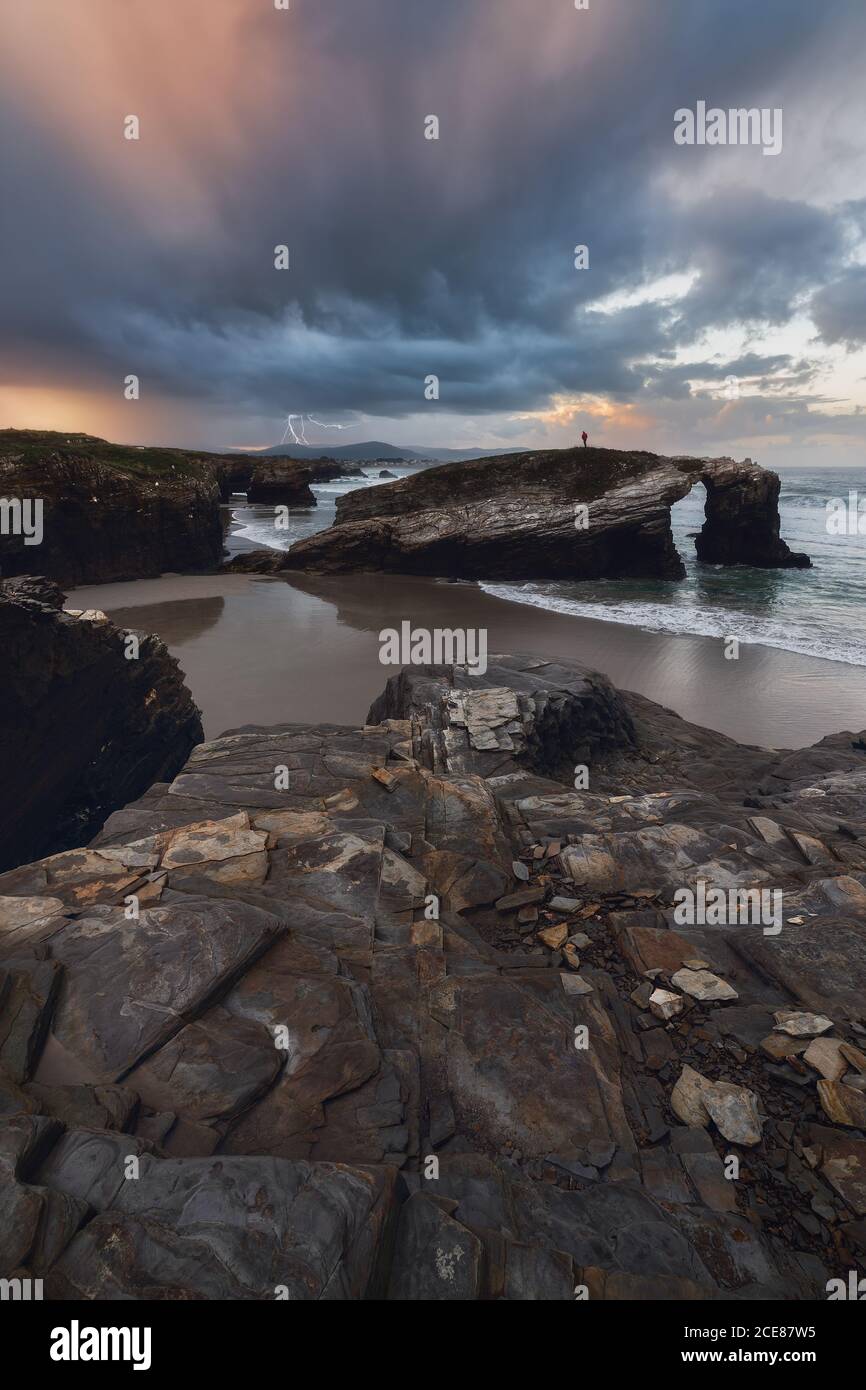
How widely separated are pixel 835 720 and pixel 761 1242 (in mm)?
14625

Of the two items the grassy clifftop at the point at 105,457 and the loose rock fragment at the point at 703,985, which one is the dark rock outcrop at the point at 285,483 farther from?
the loose rock fragment at the point at 703,985

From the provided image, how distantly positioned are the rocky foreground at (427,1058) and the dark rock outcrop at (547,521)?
28.9 m

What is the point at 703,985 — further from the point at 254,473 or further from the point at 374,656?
the point at 254,473

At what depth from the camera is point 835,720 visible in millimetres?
14977

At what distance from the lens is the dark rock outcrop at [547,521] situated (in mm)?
34438

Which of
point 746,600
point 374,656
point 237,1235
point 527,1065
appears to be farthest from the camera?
point 746,600

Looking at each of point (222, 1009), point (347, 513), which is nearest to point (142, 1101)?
point (222, 1009)

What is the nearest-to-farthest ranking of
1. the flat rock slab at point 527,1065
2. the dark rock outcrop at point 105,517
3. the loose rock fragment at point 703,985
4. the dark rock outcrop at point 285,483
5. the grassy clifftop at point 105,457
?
the flat rock slab at point 527,1065, the loose rock fragment at point 703,985, the dark rock outcrop at point 105,517, the grassy clifftop at point 105,457, the dark rock outcrop at point 285,483

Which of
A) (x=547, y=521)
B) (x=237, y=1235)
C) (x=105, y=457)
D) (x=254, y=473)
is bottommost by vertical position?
(x=237, y=1235)

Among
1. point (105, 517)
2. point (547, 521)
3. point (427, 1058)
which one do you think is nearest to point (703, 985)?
point (427, 1058)

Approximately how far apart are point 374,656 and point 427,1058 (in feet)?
50.6

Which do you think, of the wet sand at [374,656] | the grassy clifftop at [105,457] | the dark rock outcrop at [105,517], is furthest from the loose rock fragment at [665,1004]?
the grassy clifftop at [105,457]

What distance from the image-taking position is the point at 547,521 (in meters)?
34.3
